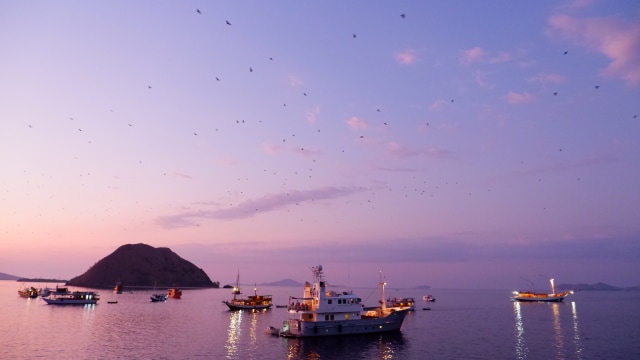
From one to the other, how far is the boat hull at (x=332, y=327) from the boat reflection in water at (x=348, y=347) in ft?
2.10

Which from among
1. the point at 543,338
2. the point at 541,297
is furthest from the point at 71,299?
the point at 541,297

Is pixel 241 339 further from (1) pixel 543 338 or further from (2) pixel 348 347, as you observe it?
(1) pixel 543 338

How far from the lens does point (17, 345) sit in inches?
2330

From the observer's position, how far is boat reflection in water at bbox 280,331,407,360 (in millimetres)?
52062

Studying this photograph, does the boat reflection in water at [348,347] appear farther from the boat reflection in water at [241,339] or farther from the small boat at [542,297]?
the small boat at [542,297]

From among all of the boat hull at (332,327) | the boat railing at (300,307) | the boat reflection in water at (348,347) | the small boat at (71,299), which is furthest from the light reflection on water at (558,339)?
the small boat at (71,299)

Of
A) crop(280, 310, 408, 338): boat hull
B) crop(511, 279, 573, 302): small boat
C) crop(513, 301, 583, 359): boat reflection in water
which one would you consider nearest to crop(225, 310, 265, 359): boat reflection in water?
crop(280, 310, 408, 338): boat hull

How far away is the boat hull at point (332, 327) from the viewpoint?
61.6 metres

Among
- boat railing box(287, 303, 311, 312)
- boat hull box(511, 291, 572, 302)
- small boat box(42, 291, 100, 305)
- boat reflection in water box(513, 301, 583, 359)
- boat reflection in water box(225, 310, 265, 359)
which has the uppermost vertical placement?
boat railing box(287, 303, 311, 312)

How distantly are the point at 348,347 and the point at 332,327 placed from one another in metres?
5.71

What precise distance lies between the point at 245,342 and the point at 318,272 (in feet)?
47.5

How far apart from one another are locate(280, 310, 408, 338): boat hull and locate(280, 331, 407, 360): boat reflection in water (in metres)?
0.64

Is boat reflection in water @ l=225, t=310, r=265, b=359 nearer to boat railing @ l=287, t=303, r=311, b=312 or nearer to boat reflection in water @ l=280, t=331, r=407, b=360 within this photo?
boat reflection in water @ l=280, t=331, r=407, b=360

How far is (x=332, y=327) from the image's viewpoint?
203 ft
